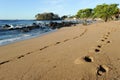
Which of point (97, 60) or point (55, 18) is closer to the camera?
point (97, 60)

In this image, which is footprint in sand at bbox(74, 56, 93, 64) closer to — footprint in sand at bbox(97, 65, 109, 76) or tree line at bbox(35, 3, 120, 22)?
footprint in sand at bbox(97, 65, 109, 76)

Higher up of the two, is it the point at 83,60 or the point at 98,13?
the point at 83,60

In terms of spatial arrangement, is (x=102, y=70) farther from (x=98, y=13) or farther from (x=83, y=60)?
(x=98, y=13)

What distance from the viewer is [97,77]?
605 cm

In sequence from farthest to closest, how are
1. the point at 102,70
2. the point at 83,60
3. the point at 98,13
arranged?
the point at 98,13 < the point at 83,60 < the point at 102,70

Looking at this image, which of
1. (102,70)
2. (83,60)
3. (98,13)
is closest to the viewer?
(102,70)

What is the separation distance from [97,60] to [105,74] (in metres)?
1.67

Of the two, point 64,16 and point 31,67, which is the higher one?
point 31,67

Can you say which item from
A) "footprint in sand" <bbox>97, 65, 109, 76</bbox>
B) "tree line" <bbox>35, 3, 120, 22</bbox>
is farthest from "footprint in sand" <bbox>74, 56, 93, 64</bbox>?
"tree line" <bbox>35, 3, 120, 22</bbox>

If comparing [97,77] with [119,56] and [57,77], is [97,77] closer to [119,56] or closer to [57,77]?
[57,77]

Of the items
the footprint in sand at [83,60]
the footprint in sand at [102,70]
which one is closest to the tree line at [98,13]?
the footprint in sand at [83,60]

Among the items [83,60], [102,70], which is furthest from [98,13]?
[102,70]

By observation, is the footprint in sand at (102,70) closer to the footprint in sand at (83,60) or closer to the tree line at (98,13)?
the footprint in sand at (83,60)

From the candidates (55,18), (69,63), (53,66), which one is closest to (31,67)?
(53,66)
